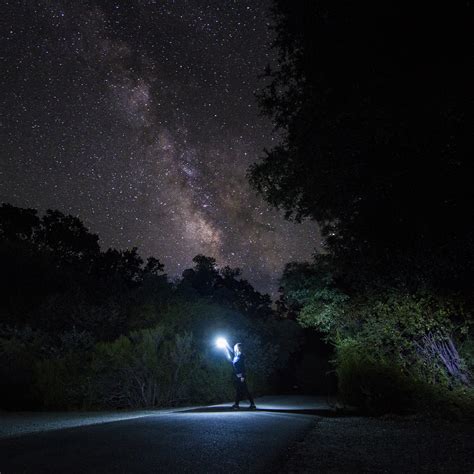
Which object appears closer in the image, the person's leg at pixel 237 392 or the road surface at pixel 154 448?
the road surface at pixel 154 448

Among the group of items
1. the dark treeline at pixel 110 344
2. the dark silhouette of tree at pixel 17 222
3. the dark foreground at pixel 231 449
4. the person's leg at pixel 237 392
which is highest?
the dark silhouette of tree at pixel 17 222

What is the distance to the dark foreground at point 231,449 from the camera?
4.93 meters

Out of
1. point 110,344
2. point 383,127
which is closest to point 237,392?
point 110,344

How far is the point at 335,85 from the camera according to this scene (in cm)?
994

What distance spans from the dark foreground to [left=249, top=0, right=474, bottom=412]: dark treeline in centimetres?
390

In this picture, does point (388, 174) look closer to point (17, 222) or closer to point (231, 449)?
point (231, 449)

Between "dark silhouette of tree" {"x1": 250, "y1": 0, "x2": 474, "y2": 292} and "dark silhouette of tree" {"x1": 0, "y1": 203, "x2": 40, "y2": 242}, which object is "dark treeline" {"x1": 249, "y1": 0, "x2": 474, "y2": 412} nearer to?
"dark silhouette of tree" {"x1": 250, "y1": 0, "x2": 474, "y2": 292}

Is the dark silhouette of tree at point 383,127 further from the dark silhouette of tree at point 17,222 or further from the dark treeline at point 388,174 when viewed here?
the dark silhouette of tree at point 17,222

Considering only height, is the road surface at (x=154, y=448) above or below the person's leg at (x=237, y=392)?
below

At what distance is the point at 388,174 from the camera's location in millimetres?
10109

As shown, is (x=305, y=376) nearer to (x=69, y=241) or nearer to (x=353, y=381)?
(x=69, y=241)

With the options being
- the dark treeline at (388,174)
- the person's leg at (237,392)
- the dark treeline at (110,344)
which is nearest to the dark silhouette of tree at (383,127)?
the dark treeline at (388,174)

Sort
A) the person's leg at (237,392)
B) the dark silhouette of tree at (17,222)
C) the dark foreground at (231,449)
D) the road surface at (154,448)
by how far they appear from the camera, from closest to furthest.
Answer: the road surface at (154,448)
the dark foreground at (231,449)
the person's leg at (237,392)
the dark silhouette of tree at (17,222)

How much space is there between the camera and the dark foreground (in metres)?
4.93
